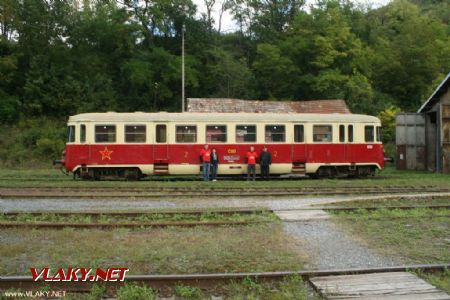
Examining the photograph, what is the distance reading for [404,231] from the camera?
32.9ft

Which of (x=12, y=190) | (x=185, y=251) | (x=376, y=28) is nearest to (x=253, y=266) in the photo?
(x=185, y=251)

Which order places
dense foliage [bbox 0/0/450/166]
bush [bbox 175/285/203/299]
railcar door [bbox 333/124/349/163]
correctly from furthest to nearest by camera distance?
1. dense foliage [bbox 0/0/450/166]
2. railcar door [bbox 333/124/349/163]
3. bush [bbox 175/285/203/299]

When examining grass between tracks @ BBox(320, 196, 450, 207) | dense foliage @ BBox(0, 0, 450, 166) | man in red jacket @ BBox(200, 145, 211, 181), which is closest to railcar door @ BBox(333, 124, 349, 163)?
man in red jacket @ BBox(200, 145, 211, 181)

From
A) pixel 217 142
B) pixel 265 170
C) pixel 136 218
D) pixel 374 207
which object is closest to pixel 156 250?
pixel 136 218

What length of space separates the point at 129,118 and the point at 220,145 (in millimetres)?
4285

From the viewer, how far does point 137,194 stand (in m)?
16.0

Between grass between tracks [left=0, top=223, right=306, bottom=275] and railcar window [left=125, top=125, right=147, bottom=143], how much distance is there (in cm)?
1112

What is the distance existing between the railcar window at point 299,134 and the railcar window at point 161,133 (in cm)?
611

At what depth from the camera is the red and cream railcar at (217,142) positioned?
20.8 meters

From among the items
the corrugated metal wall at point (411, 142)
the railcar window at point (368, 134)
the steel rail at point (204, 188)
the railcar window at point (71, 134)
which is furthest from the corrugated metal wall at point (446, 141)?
the railcar window at point (71, 134)

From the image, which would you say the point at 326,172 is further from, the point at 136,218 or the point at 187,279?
the point at 187,279

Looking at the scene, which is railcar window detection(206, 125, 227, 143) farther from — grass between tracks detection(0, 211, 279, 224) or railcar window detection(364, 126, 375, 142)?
grass between tracks detection(0, 211, 279, 224)

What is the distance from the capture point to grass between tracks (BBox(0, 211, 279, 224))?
36.8 feet

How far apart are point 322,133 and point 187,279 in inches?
668
